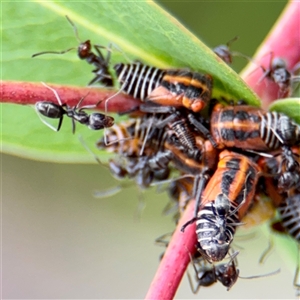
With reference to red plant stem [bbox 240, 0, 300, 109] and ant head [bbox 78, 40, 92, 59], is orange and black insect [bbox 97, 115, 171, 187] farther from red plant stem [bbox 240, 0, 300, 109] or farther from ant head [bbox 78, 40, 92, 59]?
red plant stem [bbox 240, 0, 300, 109]

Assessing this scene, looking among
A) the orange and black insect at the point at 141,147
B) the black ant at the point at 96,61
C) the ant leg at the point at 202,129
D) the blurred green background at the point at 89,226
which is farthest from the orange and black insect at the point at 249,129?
the blurred green background at the point at 89,226

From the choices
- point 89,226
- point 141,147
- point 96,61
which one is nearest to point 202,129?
point 141,147

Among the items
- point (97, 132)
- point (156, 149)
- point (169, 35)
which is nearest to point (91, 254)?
point (97, 132)

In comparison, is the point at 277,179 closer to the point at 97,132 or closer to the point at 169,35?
the point at 169,35

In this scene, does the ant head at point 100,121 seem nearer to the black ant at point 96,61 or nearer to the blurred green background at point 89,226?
the black ant at point 96,61

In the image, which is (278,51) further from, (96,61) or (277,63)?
(96,61)
